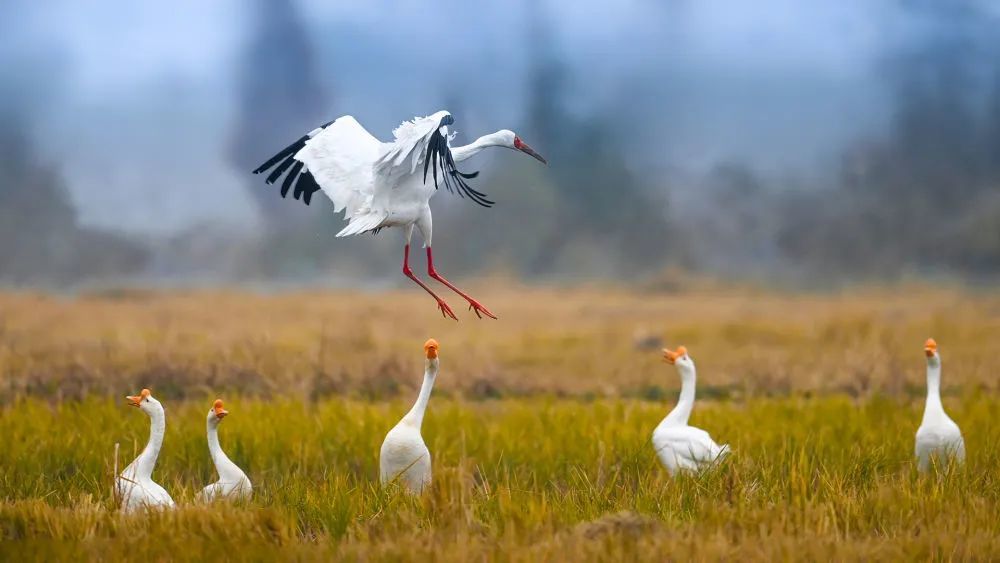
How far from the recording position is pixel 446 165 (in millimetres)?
6105

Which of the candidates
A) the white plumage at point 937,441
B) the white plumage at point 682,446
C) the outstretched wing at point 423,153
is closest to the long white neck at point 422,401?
the outstretched wing at point 423,153

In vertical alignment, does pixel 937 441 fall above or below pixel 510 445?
above

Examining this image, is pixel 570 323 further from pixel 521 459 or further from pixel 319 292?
pixel 521 459

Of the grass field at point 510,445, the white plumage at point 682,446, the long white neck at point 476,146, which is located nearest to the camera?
the grass field at point 510,445

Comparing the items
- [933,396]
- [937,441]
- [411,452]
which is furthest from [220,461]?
[933,396]

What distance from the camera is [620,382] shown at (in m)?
13.6

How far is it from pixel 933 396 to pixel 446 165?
11.8 ft

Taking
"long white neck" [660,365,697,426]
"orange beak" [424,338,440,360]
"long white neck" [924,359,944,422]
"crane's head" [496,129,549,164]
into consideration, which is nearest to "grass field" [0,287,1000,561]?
"long white neck" [660,365,697,426]

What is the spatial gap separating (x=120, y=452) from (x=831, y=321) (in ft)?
39.1

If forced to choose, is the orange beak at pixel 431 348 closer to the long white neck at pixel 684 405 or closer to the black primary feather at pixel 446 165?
the black primary feather at pixel 446 165

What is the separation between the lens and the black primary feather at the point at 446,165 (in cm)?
595

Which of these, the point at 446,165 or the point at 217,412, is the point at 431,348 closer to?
the point at 446,165

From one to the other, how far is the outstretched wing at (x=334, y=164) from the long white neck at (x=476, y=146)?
45 cm

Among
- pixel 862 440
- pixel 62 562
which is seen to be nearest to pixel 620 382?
pixel 862 440
